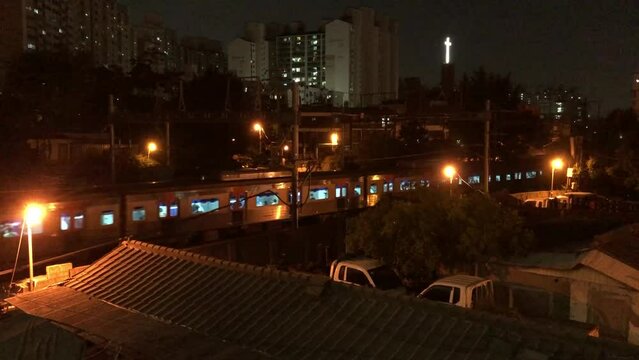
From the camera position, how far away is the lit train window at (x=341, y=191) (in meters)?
23.4

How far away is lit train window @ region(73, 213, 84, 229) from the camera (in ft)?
52.4

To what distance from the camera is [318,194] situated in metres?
22.4

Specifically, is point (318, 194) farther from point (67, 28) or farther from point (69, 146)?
point (67, 28)

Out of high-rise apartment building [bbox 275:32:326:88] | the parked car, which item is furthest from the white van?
high-rise apartment building [bbox 275:32:326:88]

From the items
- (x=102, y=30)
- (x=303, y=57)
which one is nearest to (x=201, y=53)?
(x=303, y=57)

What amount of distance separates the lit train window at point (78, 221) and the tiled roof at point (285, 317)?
23.3ft

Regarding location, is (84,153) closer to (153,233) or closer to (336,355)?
(153,233)

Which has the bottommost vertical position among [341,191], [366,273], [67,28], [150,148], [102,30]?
[366,273]

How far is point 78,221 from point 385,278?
8.72 m

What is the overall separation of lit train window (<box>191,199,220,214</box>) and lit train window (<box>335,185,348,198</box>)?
5522mm

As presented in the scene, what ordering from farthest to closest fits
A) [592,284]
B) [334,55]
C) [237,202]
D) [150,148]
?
[334,55] < [150,148] < [237,202] < [592,284]

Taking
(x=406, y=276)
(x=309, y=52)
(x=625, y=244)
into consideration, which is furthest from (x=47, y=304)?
(x=309, y=52)

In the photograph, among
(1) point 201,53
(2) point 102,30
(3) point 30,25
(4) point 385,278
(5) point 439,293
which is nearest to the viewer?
(5) point 439,293

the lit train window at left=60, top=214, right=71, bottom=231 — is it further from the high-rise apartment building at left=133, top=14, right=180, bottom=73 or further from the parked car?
the high-rise apartment building at left=133, top=14, right=180, bottom=73
